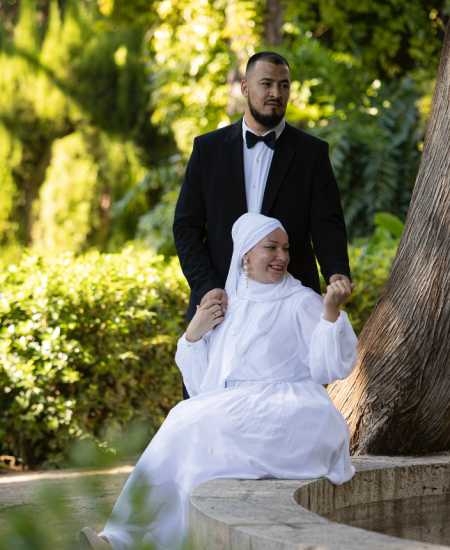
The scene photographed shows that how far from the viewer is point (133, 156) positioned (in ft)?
47.7

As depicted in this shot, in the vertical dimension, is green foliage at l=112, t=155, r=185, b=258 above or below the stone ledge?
above

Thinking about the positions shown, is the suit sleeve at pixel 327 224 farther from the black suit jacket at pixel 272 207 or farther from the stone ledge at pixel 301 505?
the stone ledge at pixel 301 505

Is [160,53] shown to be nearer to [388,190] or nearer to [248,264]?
[388,190]

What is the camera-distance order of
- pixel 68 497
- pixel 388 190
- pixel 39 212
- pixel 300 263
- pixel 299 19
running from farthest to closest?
pixel 39 212 → pixel 299 19 → pixel 388 190 → pixel 300 263 → pixel 68 497

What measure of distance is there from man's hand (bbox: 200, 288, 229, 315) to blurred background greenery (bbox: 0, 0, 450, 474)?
2.06ft

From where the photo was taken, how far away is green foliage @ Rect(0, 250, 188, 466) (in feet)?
14.4

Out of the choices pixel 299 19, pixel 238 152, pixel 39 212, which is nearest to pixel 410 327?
pixel 238 152

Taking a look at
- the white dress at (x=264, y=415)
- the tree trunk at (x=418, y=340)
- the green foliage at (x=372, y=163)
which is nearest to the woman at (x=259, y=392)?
the white dress at (x=264, y=415)

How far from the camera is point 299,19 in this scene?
9266mm

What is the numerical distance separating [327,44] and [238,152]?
8259mm

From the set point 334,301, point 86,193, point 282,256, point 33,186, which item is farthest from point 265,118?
point 33,186

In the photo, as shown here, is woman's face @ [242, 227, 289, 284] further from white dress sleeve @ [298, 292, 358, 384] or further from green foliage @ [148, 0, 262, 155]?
green foliage @ [148, 0, 262, 155]

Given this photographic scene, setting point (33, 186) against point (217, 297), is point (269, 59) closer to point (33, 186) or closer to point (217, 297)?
point (217, 297)

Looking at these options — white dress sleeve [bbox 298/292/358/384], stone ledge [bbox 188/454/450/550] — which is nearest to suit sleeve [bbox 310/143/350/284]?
white dress sleeve [bbox 298/292/358/384]
